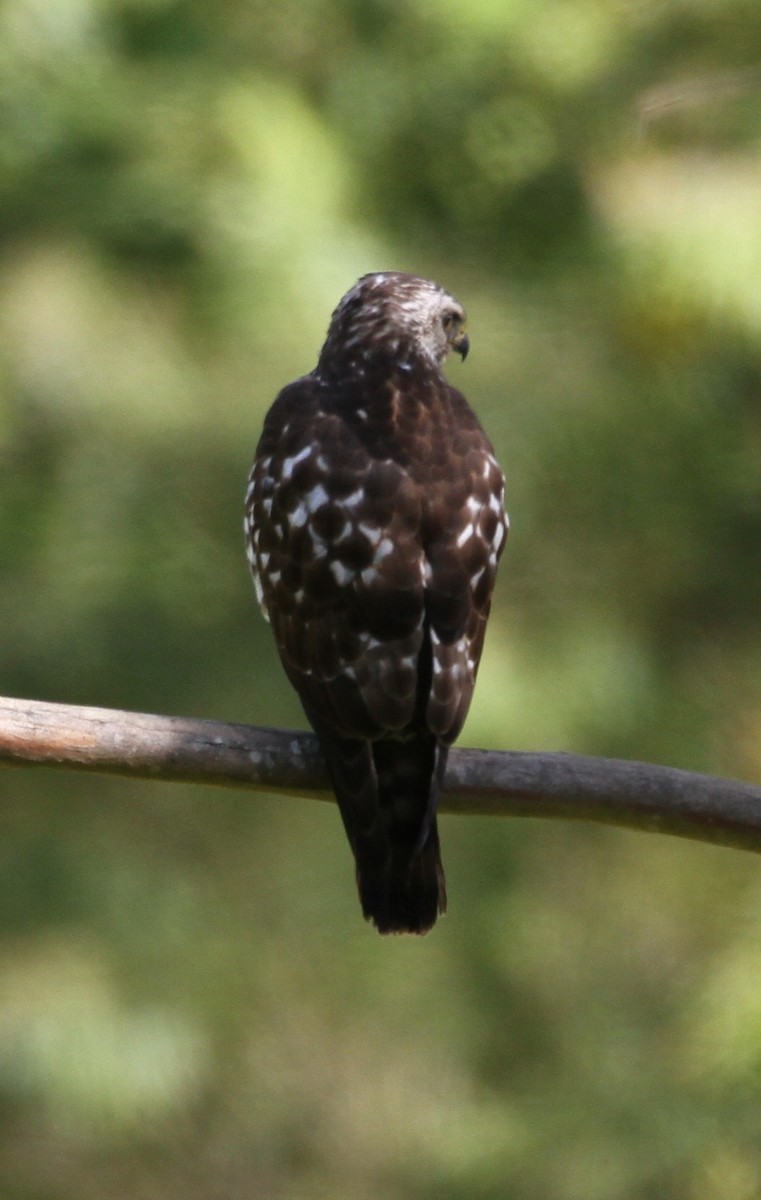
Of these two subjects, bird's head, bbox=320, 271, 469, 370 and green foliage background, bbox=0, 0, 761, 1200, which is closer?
bird's head, bbox=320, 271, 469, 370

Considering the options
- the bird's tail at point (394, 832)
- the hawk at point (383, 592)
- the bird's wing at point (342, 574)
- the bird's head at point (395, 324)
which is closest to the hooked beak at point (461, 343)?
the bird's head at point (395, 324)

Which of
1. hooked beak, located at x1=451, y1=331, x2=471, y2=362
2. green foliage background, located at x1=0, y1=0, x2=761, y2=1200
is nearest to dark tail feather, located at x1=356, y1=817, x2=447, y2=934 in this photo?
hooked beak, located at x1=451, y1=331, x2=471, y2=362

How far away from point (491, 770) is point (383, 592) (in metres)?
0.36

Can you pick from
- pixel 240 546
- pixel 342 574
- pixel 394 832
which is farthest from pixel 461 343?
pixel 394 832

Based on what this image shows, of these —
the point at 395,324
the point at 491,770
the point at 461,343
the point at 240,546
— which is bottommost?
the point at 240,546

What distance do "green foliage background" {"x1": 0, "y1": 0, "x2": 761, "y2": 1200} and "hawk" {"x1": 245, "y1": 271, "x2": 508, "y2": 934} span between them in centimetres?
134

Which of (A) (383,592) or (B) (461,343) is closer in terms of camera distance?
(A) (383,592)

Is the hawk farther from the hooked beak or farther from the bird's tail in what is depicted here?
the hooked beak

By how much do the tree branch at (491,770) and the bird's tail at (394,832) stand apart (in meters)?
0.17

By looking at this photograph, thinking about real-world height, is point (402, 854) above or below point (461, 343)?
below

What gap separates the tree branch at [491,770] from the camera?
2.54 metres

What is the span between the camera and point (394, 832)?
2777 mm

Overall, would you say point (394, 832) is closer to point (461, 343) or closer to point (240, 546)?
point (461, 343)

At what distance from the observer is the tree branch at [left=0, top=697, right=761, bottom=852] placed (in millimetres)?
2545
